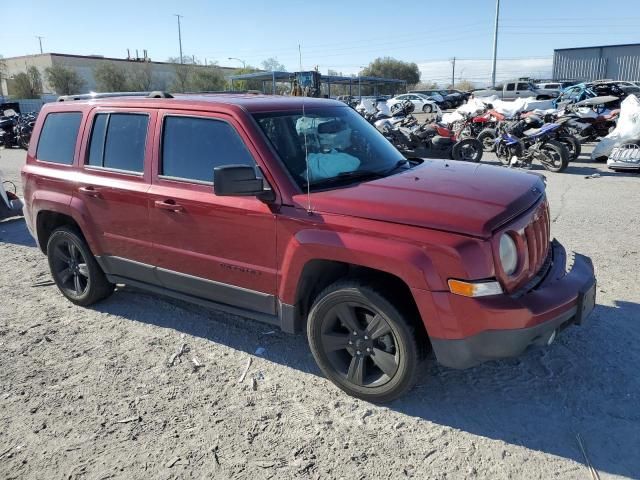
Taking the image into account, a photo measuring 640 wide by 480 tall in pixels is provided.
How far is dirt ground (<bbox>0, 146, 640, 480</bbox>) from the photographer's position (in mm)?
2729

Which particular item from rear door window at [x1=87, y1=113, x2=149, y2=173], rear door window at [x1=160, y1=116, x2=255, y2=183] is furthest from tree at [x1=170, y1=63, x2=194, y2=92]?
rear door window at [x1=160, y1=116, x2=255, y2=183]

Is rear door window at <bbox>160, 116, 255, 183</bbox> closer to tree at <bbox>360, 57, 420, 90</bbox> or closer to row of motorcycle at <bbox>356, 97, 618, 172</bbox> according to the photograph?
row of motorcycle at <bbox>356, 97, 618, 172</bbox>

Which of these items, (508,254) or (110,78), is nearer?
(508,254)

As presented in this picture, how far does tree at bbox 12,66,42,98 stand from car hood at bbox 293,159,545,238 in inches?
2748

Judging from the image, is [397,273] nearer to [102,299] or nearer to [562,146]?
[102,299]

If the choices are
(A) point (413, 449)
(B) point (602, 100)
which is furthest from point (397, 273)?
(B) point (602, 100)

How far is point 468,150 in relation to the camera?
12.6 meters

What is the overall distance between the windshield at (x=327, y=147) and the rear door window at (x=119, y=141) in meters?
1.09

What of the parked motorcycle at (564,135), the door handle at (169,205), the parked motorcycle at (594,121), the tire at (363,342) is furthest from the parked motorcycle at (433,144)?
the tire at (363,342)

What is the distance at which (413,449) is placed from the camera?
9.23ft

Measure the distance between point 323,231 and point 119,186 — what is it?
1.93 meters

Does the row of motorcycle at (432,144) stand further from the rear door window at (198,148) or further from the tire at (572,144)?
the rear door window at (198,148)

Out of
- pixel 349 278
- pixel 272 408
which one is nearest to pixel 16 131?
pixel 272 408

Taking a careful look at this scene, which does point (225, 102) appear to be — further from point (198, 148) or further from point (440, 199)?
point (440, 199)
